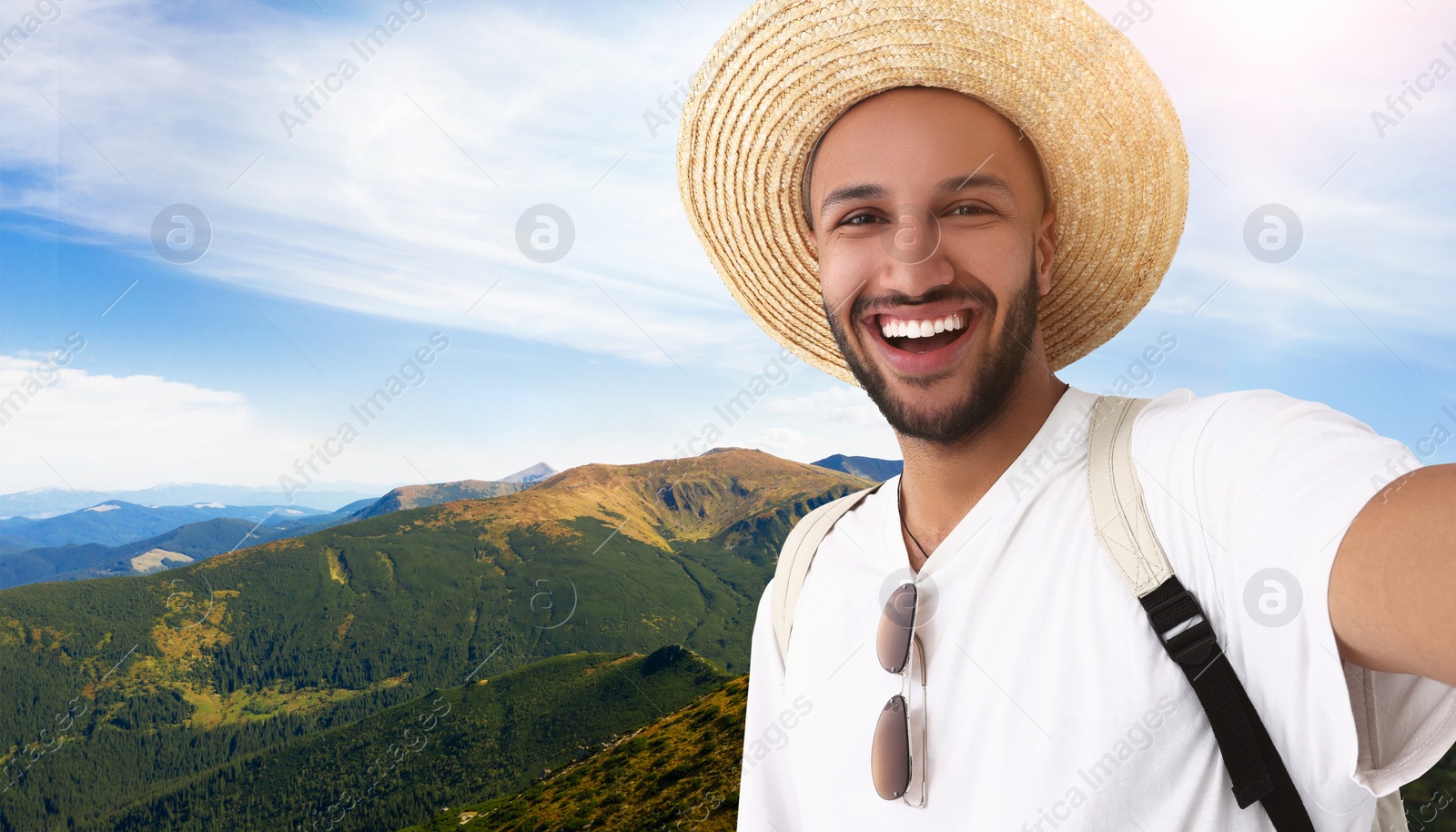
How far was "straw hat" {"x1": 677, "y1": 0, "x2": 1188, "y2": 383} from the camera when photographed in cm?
271

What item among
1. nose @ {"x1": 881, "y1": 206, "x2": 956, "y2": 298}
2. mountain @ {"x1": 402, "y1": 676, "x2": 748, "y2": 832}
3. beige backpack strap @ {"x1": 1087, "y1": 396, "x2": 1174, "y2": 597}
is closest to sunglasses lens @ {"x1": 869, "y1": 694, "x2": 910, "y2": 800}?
beige backpack strap @ {"x1": 1087, "y1": 396, "x2": 1174, "y2": 597}

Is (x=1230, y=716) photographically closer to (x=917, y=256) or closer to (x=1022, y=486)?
(x=1022, y=486)

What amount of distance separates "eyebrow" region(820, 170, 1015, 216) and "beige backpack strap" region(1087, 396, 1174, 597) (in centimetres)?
81

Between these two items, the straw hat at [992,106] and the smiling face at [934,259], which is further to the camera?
the straw hat at [992,106]

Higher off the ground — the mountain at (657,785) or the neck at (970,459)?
the neck at (970,459)

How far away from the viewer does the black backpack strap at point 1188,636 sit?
5.63 ft

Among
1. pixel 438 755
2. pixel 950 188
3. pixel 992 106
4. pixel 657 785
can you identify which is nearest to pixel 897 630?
pixel 950 188

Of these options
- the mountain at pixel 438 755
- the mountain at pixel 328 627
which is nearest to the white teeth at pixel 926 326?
the mountain at pixel 438 755

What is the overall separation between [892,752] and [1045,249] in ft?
6.23

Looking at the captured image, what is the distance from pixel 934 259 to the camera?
2514 millimetres

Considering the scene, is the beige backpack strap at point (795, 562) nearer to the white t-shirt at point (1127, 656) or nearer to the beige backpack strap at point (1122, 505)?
the white t-shirt at point (1127, 656)

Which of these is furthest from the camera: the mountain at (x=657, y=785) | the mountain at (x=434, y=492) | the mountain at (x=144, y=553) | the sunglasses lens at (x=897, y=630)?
the mountain at (x=434, y=492)

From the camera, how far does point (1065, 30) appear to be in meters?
2.76

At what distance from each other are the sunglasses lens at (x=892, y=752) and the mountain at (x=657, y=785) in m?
27.8
